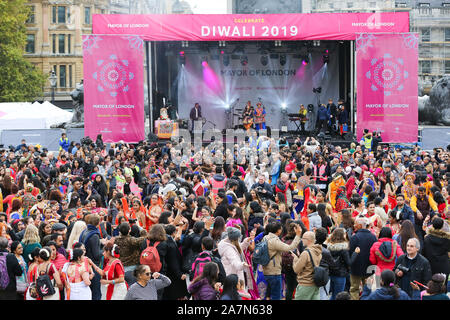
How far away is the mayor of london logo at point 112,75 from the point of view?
23.1 m

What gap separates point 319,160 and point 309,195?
4479mm

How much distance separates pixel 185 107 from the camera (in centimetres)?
2839

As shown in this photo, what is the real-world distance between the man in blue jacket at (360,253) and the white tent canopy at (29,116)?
2468cm

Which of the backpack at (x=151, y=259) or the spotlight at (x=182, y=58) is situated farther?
the spotlight at (x=182, y=58)

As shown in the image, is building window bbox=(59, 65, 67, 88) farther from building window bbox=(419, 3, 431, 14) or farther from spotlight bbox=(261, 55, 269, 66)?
spotlight bbox=(261, 55, 269, 66)

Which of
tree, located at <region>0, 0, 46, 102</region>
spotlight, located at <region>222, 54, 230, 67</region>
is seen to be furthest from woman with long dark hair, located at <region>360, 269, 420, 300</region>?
tree, located at <region>0, 0, 46, 102</region>

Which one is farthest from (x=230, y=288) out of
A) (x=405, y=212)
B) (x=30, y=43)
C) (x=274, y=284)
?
(x=30, y=43)

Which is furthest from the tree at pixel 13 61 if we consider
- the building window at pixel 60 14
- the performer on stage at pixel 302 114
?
the performer on stage at pixel 302 114

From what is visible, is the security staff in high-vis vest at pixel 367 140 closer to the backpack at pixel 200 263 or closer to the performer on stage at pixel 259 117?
the performer on stage at pixel 259 117

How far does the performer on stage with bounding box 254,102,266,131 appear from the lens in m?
26.7

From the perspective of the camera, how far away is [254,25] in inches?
907

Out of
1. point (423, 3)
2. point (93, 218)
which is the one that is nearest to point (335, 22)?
point (93, 218)

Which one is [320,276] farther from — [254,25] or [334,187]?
[254,25]

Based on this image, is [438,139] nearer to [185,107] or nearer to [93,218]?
[185,107]
